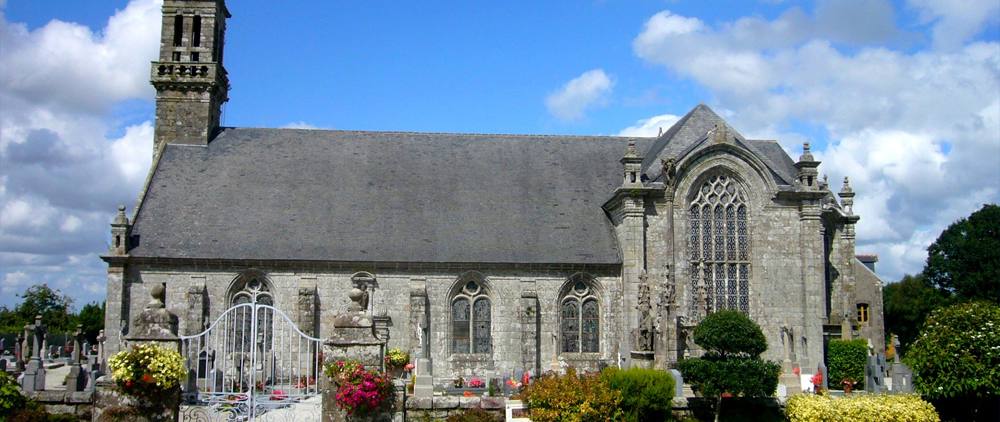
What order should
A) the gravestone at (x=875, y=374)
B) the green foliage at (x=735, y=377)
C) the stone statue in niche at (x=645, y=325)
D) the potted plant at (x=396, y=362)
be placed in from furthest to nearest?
the potted plant at (x=396, y=362)
the gravestone at (x=875, y=374)
the stone statue in niche at (x=645, y=325)
the green foliage at (x=735, y=377)

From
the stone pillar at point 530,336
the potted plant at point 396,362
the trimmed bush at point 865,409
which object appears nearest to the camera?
the trimmed bush at point 865,409

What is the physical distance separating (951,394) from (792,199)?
11.7 meters

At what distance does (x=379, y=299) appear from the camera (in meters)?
29.6

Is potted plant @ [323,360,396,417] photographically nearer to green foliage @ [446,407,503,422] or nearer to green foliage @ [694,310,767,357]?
green foliage @ [446,407,503,422]

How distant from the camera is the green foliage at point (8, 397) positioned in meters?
17.3

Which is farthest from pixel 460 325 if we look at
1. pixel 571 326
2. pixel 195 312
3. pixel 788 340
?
pixel 788 340

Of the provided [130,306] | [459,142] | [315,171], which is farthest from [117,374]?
[459,142]

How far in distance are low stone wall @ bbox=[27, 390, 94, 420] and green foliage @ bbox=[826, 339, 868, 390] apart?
23.2m

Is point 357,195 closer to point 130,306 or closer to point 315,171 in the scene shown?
point 315,171

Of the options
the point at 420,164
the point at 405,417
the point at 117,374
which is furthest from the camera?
the point at 420,164

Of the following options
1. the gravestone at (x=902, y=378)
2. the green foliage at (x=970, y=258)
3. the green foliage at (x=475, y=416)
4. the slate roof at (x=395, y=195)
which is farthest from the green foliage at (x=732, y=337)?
the green foliage at (x=970, y=258)

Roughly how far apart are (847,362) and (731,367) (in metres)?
10.0

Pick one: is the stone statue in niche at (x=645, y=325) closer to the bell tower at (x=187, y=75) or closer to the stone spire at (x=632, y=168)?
the stone spire at (x=632, y=168)

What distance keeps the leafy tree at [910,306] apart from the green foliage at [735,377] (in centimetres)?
3069
